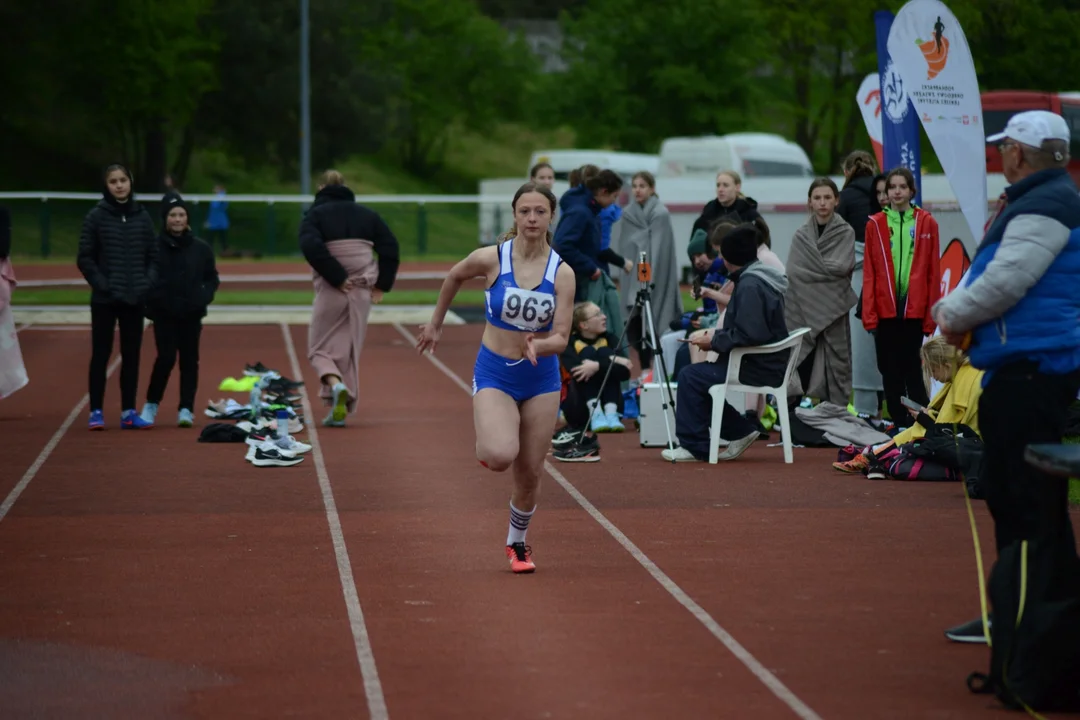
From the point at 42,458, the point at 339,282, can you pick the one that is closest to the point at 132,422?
the point at 42,458

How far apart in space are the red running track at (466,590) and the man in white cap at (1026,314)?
2.64 feet

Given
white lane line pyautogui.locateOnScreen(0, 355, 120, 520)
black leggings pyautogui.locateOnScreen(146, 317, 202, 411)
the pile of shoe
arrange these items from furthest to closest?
black leggings pyautogui.locateOnScreen(146, 317, 202, 411) < the pile of shoe < white lane line pyautogui.locateOnScreen(0, 355, 120, 520)

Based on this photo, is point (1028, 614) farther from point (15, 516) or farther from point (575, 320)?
point (575, 320)

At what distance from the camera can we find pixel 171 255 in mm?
14641

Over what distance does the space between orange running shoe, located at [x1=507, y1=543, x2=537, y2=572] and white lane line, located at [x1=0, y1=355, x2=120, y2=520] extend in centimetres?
353

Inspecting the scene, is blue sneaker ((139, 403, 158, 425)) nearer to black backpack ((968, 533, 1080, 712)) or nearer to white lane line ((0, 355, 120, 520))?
white lane line ((0, 355, 120, 520))

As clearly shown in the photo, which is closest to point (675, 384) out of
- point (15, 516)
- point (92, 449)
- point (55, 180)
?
point (92, 449)

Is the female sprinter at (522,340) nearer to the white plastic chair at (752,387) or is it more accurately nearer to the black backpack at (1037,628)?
the black backpack at (1037,628)

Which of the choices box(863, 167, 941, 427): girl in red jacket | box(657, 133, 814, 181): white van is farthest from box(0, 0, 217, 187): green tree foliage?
box(863, 167, 941, 427): girl in red jacket

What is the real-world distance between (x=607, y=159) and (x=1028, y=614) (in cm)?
4543

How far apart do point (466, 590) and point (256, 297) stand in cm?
2754

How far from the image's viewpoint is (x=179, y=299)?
575 inches

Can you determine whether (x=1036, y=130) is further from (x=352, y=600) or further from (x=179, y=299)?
(x=179, y=299)

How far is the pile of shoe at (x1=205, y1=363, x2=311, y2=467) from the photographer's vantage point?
12.5m
